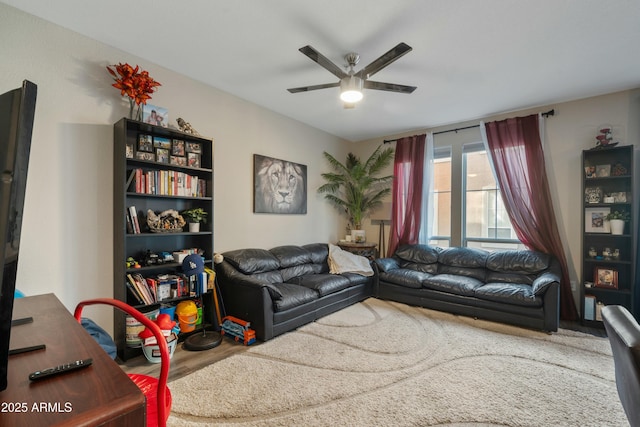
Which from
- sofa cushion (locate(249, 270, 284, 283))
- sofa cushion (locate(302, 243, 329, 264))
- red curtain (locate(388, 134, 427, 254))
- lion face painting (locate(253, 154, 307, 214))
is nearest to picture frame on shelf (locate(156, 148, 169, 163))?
lion face painting (locate(253, 154, 307, 214))

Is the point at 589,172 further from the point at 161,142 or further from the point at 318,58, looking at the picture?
the point at 161,142

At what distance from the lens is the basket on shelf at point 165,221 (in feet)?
8.87

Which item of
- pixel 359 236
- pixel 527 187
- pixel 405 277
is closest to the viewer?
pixel 527 187

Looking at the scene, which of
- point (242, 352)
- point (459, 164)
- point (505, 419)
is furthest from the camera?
point (459, 164)

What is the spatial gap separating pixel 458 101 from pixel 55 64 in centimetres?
428

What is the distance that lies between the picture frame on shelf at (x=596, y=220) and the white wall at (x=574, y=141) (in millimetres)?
87

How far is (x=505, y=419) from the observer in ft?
5.96

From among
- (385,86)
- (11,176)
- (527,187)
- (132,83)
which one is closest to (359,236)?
(527,187)

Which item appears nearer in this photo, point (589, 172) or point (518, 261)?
point (589, 172)

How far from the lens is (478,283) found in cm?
373

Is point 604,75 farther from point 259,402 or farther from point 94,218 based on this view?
point 94,218

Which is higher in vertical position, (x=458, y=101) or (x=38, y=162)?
(x=458, y=101)

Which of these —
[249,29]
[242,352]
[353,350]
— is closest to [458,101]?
[249,29]

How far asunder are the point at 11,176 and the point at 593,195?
4871 millimetres
